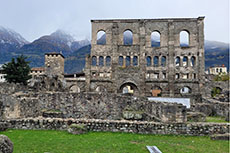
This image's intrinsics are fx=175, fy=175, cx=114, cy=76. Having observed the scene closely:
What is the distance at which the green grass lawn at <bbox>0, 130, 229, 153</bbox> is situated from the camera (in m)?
7.56

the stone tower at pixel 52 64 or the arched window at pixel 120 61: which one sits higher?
the arched window at pixel 120 61

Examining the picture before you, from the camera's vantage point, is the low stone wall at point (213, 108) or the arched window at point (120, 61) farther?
the arched window at point (120, 61)

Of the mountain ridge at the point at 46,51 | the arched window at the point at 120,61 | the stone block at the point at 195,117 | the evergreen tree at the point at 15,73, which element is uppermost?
the mountain ridge at the point at 46,51

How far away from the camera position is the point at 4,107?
11555mm

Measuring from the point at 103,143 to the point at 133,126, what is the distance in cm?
292

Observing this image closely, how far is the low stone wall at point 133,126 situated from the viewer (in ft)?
34.7

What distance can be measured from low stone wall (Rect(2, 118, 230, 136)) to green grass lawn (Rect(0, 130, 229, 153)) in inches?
17.8

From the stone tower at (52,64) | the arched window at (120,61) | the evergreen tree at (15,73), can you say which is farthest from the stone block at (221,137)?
the evergreen tree at (15,73)

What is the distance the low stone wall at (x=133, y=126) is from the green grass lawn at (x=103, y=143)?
0.45m

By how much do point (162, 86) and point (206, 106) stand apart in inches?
764

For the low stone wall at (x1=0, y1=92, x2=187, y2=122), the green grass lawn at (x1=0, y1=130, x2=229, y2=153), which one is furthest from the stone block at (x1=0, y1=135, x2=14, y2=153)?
the low stone wall at (x1=0, y1=92, x2=187, y2=122)

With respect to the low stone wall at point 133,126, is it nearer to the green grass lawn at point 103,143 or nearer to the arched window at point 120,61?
the green grass lawn at point 103,143

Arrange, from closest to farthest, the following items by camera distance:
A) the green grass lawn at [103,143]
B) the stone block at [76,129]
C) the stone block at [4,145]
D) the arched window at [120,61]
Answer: the stone block at [4,145], the green grass lawn at [103,143], the stone block at [76,129], the arched window at [120,61]

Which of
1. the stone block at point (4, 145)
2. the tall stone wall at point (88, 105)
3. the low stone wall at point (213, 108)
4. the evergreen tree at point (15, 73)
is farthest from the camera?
the evergreen tree at point (15, 73)
